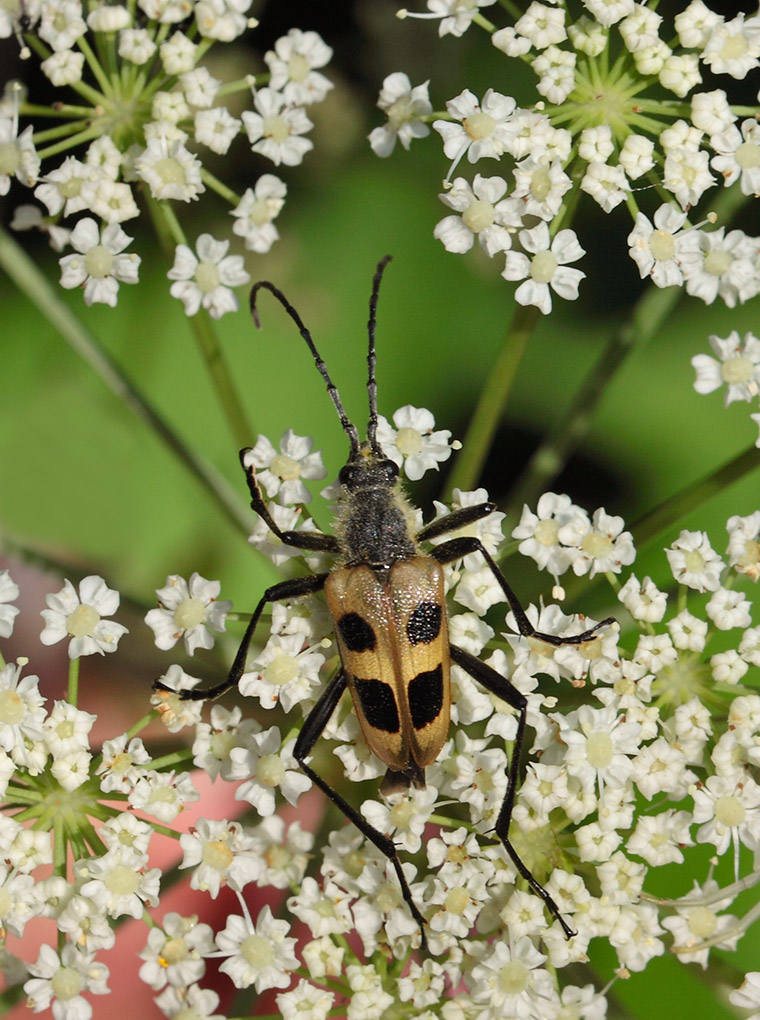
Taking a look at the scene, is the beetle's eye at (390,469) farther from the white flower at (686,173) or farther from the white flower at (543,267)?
the white flower at (686,173)

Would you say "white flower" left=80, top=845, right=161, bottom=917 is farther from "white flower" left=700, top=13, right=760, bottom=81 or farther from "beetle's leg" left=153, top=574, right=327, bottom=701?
"white flower" left=700, top=13, right=760, bottom=81

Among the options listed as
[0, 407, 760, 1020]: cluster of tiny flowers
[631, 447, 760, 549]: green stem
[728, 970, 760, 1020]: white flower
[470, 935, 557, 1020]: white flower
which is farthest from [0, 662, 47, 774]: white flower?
[728, 970, 760, 1020]: white flower

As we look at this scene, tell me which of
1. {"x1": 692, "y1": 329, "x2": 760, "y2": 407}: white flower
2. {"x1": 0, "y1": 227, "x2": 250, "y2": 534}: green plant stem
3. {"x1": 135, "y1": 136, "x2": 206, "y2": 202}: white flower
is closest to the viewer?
{"x1": 135, "y1": 136, "x2": 206, "y2": 202}: white flower

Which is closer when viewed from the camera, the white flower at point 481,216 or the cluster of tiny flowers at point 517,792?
the cluster of tiny flowers at point 517,792

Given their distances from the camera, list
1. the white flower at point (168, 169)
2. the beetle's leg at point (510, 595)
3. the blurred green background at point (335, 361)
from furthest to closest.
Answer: the blurred green background at point (335, 361), the white flower at point (168, 169), the beetle's leg at point (510, 595)

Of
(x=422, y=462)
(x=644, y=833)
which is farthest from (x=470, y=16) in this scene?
(x=644, y=833)

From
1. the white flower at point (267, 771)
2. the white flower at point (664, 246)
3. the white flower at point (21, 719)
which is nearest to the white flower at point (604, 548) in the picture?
the white flower at point (664, 246)
